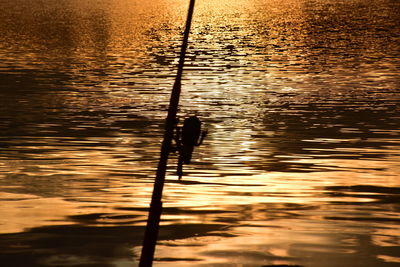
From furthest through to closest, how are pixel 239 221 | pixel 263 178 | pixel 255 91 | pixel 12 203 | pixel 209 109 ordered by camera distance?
pixel 255 91 → pixel 209 109 → pixel 263 178 → pixel 12 203 → pixel 239 221

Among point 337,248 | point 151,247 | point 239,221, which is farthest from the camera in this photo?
point 239,221

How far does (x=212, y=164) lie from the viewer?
2570cm

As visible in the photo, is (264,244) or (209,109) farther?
(209,109)

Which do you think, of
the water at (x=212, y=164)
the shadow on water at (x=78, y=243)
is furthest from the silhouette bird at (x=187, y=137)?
the shadow on water at (x=78, y=243)

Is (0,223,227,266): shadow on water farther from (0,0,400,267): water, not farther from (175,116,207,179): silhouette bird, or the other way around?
(175,116,207,179): silhouette bird

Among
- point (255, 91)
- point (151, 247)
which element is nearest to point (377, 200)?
point (151, 247)

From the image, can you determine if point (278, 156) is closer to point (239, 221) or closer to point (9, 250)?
point (239, 221)

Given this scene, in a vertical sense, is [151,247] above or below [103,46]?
above

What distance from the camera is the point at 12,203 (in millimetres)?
20688

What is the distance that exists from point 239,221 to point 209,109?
19539 millimetres

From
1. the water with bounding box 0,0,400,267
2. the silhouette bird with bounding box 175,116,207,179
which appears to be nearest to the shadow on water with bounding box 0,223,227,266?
the water with bounding box 0,0,400,267

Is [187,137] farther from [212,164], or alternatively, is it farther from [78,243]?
[212,164]

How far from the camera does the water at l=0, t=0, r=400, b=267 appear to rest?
1731cm

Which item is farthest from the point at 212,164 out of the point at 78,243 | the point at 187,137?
the point at 187,137
